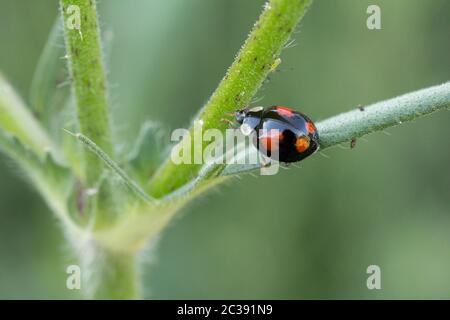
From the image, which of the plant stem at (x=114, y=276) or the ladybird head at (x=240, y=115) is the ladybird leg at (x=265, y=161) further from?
the plant stem at (x=114, y=276)

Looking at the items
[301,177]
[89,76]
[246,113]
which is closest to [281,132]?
[246,113]

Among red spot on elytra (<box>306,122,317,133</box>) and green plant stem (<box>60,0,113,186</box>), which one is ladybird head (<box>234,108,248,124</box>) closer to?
red spot on elytra (<box>306,122,317,133</box>)

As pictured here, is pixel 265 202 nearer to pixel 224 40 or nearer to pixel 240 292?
pixel 240 292

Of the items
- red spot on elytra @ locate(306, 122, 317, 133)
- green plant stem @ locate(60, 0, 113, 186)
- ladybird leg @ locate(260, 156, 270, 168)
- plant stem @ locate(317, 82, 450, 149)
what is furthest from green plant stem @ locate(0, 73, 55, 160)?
plant stem @ locate(317, 82, 450, 149)

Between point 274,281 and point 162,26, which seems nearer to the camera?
point 162,26
